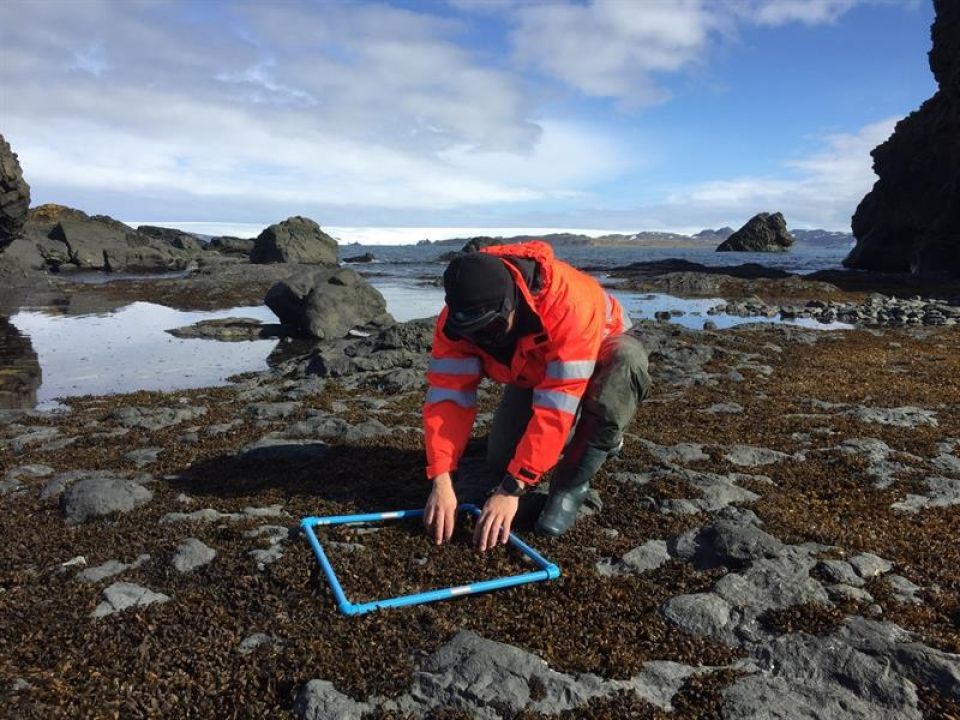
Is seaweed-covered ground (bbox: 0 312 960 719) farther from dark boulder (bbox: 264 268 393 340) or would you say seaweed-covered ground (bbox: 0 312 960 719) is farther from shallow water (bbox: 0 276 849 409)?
dark boulder (bbox: 264 268 393 340)

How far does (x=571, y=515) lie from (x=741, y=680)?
2018 millimetres

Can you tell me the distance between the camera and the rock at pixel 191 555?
500cm

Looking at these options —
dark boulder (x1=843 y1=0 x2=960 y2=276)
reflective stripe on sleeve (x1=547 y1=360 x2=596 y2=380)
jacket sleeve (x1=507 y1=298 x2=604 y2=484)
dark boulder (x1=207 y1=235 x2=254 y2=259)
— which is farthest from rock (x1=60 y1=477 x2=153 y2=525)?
dark boulder (x1=207 y1=235 x2=254 y2=259)

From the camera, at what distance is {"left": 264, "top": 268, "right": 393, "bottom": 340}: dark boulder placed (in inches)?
893

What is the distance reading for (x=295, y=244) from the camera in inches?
2422

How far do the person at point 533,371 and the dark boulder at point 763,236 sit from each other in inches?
5266

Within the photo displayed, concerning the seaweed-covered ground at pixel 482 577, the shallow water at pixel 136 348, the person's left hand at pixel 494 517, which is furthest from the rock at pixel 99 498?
the shallow water at pixel 136 348

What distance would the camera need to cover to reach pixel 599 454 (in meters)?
5.41

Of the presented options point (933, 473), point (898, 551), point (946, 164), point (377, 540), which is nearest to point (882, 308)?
point (933, 473)

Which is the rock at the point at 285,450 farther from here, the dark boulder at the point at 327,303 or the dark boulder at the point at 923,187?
the dark boulder at the point at 923,187

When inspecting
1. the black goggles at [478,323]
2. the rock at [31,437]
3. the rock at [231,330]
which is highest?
the black goggles at [478,323]

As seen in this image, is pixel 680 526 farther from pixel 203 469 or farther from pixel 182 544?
pixel 203 469

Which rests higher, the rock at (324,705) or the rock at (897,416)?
the rock at (324,705)

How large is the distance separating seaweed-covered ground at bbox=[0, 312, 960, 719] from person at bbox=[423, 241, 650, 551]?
1.32 feet
